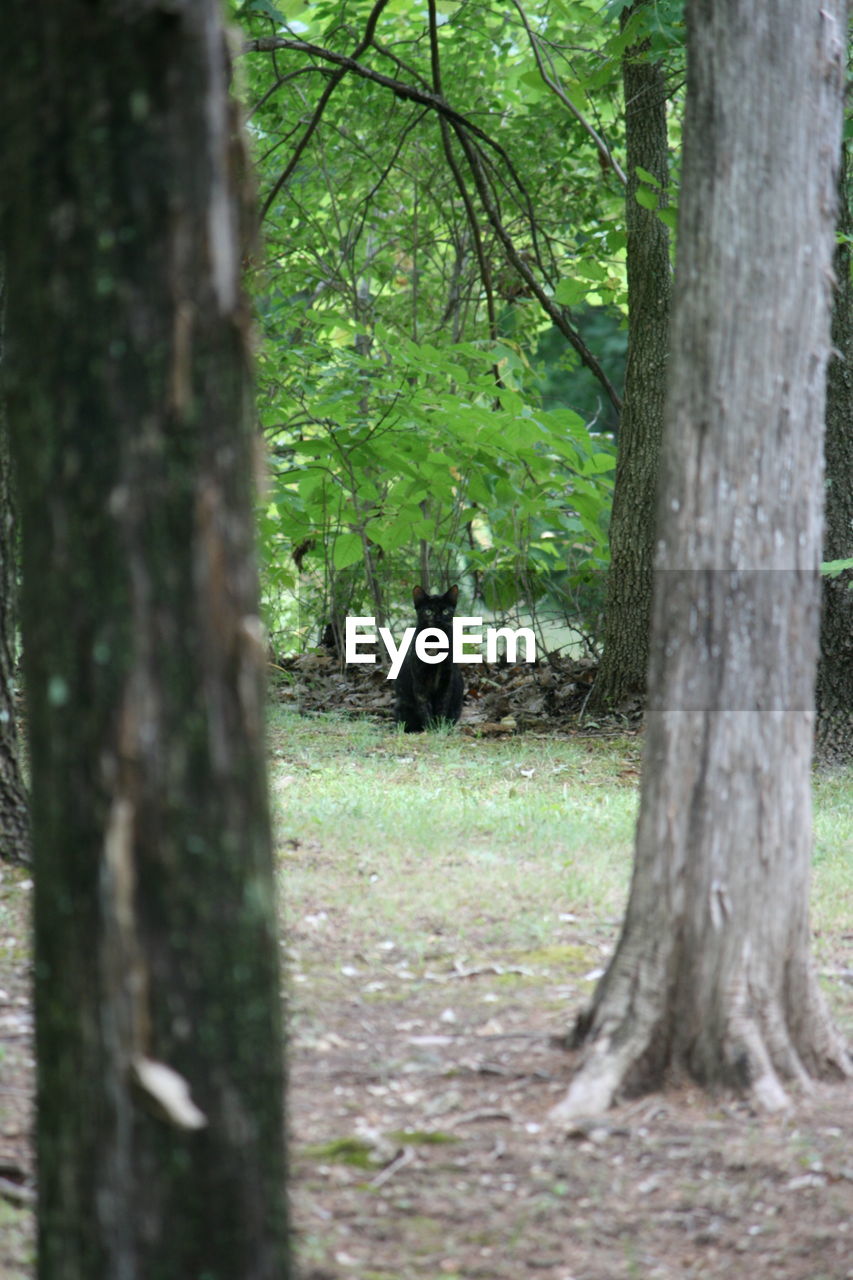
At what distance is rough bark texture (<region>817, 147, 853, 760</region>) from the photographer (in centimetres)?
789

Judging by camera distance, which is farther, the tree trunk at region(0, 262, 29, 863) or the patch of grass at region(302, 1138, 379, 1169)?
the tree trunk at region(0, 262, 29, 863)

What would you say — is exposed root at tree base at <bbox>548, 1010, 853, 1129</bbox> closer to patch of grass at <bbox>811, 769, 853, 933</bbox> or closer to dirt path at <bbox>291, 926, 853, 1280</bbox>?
dirt path at <bbox>291, 926, 853, 1280</bbox>

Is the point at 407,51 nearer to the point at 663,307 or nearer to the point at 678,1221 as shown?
the point at 663,307

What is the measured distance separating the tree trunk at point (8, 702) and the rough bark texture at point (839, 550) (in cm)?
512

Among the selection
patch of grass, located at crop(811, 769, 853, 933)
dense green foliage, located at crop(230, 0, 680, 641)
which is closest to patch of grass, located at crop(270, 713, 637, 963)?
patch of grass, located at crop(811, 769, 853, 933)

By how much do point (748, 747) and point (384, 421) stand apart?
21.5 ft

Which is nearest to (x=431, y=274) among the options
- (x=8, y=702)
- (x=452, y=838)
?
(x=452, y=838)

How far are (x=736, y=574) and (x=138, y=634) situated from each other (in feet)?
6.25

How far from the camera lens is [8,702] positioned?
4824 mm

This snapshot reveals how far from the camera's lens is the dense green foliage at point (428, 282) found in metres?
9.05

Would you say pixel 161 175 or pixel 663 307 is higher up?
pixel 663 307

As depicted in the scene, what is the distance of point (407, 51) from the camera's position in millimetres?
10984

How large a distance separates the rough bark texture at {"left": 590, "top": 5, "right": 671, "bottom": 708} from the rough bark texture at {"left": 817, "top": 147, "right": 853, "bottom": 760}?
1.68 m

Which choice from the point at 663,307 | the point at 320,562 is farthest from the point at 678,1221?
the point at 320,562
